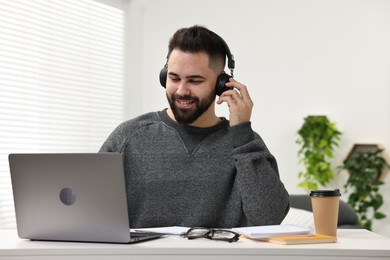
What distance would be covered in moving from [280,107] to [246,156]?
116 inches

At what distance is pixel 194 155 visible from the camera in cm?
226

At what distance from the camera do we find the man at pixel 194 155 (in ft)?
7.04

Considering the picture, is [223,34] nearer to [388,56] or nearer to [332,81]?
[332,81]

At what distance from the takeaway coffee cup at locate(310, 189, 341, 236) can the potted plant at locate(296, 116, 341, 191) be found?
3006 millimetres

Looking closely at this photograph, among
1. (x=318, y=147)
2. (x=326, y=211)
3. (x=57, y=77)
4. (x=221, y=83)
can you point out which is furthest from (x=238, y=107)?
(x=318, y=147)

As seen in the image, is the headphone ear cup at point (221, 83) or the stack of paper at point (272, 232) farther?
the headphone ear cup at point (221, 83)

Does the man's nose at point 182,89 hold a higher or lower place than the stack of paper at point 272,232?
higher

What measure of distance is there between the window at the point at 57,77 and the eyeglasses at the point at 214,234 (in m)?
2.53

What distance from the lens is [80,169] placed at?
1.57 m

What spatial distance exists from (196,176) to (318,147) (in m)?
2.75

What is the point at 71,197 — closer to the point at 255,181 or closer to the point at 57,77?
the point at 255,181

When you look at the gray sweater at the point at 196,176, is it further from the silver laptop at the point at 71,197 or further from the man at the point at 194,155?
the silver laptop at the point at 71,197

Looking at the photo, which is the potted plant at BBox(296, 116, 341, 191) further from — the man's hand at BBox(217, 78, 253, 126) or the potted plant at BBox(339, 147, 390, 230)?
the man's hand at BBox(217, 78, 253, 126)

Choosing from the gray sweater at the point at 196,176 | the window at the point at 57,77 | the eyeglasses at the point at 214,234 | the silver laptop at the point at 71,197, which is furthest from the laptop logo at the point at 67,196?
the window at the point at 57,77
